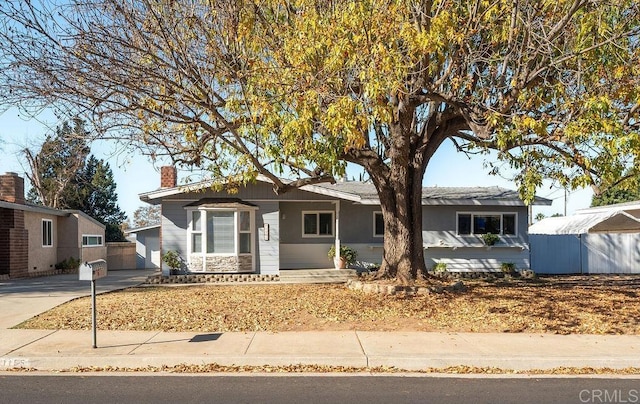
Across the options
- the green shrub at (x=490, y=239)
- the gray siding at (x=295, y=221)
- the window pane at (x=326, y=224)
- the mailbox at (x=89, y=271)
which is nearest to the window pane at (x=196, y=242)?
the gray siding at (x=295, y=221)

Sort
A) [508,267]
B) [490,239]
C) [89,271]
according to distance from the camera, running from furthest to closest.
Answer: [508,267]
[490,239]
[89,271]

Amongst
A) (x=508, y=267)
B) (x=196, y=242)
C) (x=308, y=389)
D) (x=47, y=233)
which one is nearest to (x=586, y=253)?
(x=508, y=267)

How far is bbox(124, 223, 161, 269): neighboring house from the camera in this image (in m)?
28.9

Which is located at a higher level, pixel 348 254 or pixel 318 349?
pixel 348 254

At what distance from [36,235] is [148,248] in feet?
27.5

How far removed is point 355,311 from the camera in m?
10.5

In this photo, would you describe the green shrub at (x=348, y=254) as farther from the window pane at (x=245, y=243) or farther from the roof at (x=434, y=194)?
the window pane at (x=245, y=243)

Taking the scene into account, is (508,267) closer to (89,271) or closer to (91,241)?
(89,271)

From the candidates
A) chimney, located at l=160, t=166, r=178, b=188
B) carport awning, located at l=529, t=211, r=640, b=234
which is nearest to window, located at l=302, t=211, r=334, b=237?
chimney, located at l=160, t=166, r=178, b=188

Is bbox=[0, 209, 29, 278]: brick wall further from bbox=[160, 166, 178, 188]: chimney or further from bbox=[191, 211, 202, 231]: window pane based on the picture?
bbox=[191, 211, 202, 231]: window pane

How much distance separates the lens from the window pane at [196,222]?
1717 cm

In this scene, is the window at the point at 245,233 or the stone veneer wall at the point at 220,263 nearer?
the stone veneer wall at the point at 220,263

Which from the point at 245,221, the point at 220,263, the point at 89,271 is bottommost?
the point at 220,263

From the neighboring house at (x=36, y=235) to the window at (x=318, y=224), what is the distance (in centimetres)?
1100
